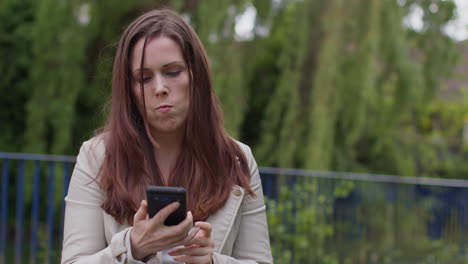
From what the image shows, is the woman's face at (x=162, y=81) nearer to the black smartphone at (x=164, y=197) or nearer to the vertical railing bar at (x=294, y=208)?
the black smartphone at (x=164, y=197)

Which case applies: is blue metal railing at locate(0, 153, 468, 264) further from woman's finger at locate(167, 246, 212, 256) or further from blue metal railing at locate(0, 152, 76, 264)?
woman's finger at locate(167, 246, 212, 256)

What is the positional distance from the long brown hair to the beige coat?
0.02 meters

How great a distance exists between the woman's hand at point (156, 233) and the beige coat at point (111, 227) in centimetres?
3

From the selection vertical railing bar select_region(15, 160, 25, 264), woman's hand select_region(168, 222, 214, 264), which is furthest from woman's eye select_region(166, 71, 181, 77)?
vertical railing bar select_region(15, 160, 25, 264)

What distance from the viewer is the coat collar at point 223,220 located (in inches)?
56.9

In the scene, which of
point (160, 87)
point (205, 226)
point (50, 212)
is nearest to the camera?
point (205, 226)

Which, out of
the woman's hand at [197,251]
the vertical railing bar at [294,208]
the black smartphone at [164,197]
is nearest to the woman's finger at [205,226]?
the woman's hand at [197,251]

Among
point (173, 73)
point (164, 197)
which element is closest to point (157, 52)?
point (173, 73)

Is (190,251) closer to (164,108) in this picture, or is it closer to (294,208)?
(164,108)

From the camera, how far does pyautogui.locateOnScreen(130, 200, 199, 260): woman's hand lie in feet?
3.91

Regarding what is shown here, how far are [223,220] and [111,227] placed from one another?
269mm

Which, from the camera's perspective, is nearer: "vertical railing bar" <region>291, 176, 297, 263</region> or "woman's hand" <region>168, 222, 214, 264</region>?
"woman's hand" <region>168, 222, 214, 264</region>

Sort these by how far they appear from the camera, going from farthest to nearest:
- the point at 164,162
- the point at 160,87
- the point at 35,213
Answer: the point at 35,213, the point at 164,162, the point at 160,87

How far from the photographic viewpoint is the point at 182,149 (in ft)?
5.04
